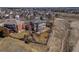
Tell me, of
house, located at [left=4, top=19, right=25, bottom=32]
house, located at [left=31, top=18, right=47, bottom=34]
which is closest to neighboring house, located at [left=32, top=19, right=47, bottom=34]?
house, located at [left=31, top=18, right=47, bottom=34]

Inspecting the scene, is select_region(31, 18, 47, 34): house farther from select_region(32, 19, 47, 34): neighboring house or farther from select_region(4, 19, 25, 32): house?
select_region(4, 19, 25, 32): house

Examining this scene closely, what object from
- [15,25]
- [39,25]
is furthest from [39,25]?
[15,25]

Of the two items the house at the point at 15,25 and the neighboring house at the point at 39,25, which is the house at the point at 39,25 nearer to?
the neighboring house at the point at 39,25

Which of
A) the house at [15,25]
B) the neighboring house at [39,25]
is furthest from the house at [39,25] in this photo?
the house at [15,25]

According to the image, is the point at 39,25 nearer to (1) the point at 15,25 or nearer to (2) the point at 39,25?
(2) the point at 39,25
